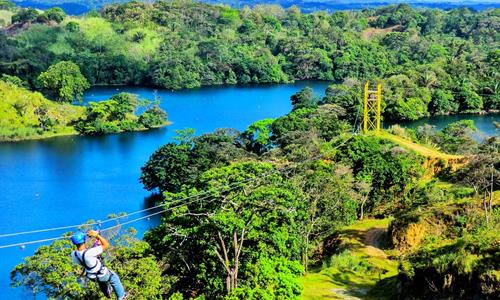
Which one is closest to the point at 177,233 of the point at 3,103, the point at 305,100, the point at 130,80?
the point at 305,100

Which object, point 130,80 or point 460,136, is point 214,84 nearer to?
point 130,80

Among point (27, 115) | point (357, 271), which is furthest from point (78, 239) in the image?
point (27, 115)

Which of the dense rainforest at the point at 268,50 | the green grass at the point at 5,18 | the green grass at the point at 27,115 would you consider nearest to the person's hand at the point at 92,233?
the dense rainforest at the point at 268,50

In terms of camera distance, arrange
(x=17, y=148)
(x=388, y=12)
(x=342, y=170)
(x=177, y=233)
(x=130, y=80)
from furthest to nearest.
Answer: (x=388, y=12) < (x=130, y=80) < (x=17, y=148) < (x=342, y=170) < (x=177, y=233)

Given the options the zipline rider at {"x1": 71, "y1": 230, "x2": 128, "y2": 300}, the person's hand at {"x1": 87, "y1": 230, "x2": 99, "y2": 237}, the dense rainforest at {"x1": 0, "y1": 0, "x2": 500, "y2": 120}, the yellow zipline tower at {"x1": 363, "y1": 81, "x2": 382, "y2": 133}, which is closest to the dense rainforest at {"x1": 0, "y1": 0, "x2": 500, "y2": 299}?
the dense rainforest at {"x1": 0, "y1": 0, "x2": 500, "y2": 120}

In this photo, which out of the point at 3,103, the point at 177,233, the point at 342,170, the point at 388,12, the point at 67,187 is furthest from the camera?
the point at 388,12

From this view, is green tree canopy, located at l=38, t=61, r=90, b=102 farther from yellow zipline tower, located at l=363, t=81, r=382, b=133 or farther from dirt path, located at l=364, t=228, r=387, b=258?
dirt path, located at l=364, t=228, r=387, b=258
